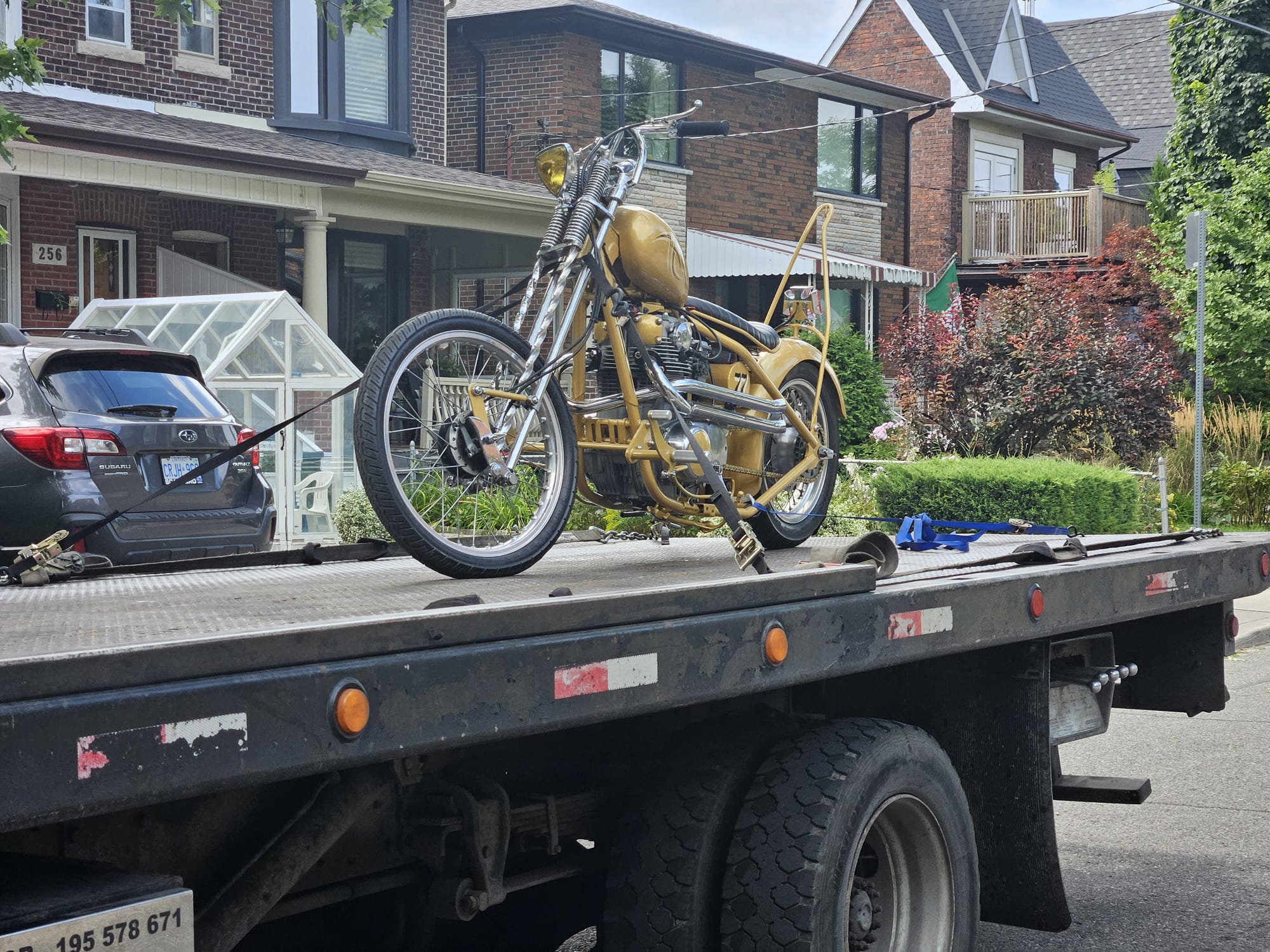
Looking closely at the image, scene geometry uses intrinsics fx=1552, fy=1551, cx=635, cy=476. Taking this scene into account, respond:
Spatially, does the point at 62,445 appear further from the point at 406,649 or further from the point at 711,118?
the point at 711,118

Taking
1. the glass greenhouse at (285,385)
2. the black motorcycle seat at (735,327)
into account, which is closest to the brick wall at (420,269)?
the glass greenhouse at (285,385)

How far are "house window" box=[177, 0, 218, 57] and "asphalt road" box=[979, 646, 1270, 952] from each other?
13.7 m

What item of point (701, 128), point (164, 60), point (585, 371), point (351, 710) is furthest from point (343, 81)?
point (351, 710)

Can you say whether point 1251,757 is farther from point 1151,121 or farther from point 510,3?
point 1151,121

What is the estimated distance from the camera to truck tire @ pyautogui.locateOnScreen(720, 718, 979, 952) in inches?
133

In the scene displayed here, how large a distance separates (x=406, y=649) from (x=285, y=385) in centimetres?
1066

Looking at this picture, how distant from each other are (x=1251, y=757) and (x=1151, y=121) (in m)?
39.5

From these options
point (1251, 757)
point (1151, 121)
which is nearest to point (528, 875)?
point (1251, 757)

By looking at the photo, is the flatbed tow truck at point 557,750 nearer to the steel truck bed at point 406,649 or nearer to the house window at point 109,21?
the steel truck bed at point 406,649

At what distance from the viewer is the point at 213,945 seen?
9.04ft

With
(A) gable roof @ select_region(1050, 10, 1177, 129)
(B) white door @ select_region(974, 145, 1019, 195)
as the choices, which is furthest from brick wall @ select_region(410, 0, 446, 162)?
(A) gable roof @ select_region(1050, 10, 1177, 129)

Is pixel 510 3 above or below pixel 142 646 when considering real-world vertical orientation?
above

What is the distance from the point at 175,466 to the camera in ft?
25.5

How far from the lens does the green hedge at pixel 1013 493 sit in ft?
38.3
